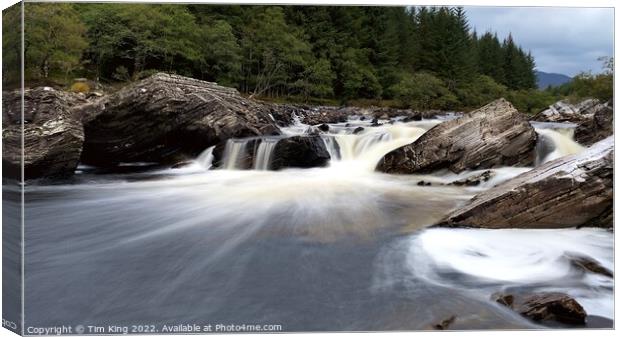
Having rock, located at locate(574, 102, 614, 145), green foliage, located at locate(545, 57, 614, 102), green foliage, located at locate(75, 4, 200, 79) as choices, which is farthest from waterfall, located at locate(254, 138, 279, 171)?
rock, located at locate(574, 102, 614, 145)

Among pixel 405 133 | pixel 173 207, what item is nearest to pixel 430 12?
pixel 405 133

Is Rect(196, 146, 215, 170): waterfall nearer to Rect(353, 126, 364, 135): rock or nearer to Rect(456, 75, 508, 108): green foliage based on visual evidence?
Rect(353, 126, 364, 135): rock

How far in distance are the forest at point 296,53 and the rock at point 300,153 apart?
0.36 meters

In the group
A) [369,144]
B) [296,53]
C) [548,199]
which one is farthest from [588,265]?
[296,53]

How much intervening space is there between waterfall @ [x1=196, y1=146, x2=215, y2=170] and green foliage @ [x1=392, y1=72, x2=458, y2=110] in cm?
170

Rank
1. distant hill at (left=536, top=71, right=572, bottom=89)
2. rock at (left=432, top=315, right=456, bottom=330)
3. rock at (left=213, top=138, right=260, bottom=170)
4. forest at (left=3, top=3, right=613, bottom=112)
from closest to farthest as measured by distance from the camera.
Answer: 1. rock at (left=432, top=315, right=456, bottom=330)
2. forest at (left=3, top=3, right=613, bottom=112)
3. distant hill at (left=536, top=71, right=572, bottom=89)
4. rock at (left=213, top=138, right=260, bottom=170)

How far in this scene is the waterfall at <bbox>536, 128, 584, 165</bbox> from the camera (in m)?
4.84

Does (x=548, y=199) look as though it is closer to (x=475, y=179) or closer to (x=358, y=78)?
(x=475, y=179)

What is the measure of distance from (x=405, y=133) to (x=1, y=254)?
3.41 m

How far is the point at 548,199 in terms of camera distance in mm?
5043

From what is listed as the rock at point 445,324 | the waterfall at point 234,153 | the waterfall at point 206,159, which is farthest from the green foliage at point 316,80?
the rock at point 445,324

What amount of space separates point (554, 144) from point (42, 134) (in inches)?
166

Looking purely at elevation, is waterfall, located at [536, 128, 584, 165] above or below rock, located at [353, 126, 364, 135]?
below

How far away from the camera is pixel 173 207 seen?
16.3 ft
